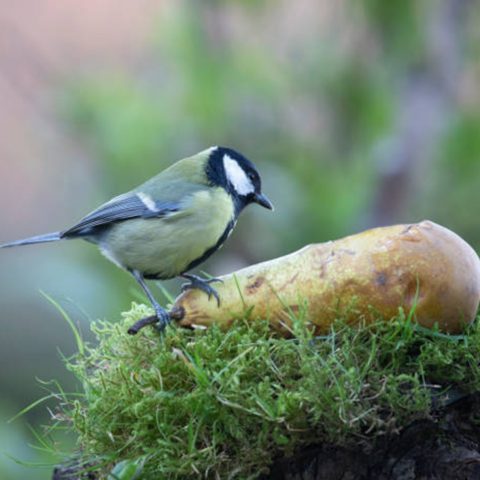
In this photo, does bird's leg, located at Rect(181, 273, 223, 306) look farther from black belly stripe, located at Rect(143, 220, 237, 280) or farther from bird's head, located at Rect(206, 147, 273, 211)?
bird's head, located at Rect(206, 147, 273, 211)

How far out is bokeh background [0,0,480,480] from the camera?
4121 millimetres

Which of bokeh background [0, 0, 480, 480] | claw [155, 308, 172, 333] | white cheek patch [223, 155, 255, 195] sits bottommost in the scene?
bokeh background [0, 0, 480, 480]

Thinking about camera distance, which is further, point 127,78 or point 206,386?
point 127,78

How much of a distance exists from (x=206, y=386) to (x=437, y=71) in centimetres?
314

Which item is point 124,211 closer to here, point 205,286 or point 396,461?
point 205,286

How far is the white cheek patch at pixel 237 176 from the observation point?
2.22m

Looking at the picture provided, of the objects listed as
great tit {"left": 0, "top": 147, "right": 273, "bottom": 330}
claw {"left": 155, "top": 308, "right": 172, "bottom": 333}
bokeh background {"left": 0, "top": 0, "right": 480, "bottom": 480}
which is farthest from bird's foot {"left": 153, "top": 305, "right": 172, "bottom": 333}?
bokeh background {"left": 0, "top": 0, "right": 480, "bottom": 480}

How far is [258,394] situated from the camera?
4.79 feet

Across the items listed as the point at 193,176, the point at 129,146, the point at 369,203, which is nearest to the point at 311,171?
the point at 369,203

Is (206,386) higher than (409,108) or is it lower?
higher

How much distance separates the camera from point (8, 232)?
6.04m

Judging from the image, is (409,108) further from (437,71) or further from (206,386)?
(206,386)

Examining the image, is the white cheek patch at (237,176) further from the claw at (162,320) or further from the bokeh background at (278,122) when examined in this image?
the bokeh background at (278,122)

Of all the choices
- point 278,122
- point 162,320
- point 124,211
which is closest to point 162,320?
point 162,320
